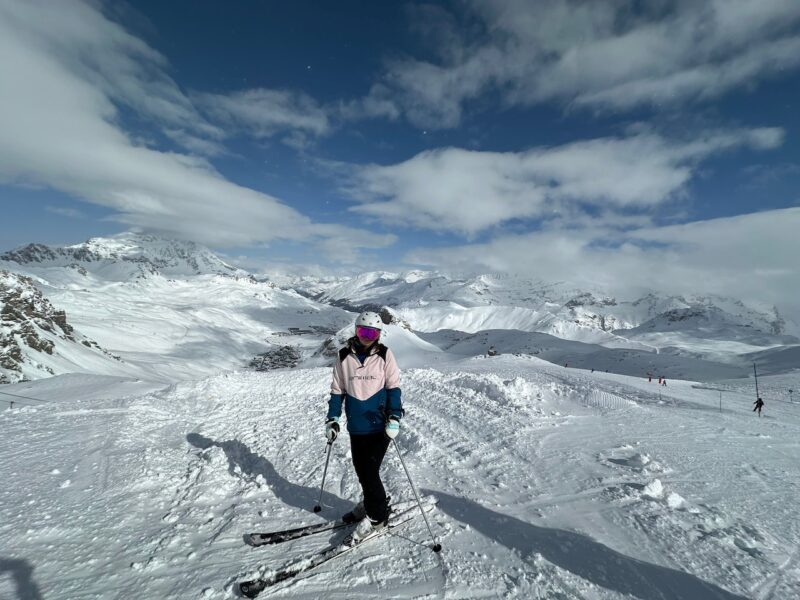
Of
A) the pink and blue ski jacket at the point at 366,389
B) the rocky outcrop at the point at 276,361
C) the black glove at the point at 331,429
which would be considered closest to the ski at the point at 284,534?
the black glove at the point at 331,429

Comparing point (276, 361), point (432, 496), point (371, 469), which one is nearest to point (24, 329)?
point (371, 469)

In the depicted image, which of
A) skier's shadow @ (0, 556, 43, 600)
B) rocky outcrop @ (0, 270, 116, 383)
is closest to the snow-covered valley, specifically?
skier's shadow @ (0, 556, 43, 600)

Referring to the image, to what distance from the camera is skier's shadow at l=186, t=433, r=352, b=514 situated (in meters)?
6.46

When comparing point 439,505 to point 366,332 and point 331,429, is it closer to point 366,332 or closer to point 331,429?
point 331,429

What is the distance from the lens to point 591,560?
15.6 ft

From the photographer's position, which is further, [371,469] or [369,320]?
[369,320]

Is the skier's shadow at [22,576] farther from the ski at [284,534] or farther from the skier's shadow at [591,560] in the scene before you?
the skier's shadow at [591,560]

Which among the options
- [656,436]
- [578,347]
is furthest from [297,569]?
[578,347]

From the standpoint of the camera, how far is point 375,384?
18.3ft

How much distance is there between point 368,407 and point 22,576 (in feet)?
14.9

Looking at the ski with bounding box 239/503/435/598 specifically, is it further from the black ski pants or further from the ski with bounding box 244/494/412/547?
the ski with bounding box 244/494/412/547

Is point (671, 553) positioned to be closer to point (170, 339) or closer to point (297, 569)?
point (297, 569)

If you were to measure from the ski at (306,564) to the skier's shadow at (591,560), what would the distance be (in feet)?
3.23

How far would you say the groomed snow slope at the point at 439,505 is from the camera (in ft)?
14.4
